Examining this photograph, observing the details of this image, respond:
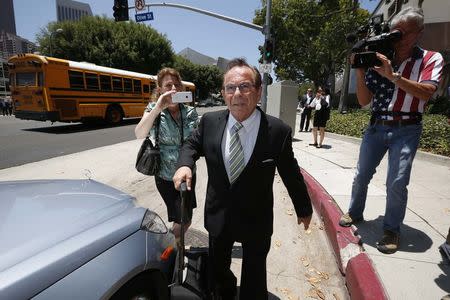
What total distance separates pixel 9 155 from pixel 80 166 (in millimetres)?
2628

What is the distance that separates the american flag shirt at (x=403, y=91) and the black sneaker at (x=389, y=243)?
1.09 m

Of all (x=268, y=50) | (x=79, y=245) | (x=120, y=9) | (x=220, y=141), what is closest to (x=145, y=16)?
(x=120, y=9)

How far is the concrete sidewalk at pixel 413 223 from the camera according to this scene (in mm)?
2445

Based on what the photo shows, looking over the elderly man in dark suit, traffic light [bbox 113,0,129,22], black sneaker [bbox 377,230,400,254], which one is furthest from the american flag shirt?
traffic light [bbox 113,0,129,22]

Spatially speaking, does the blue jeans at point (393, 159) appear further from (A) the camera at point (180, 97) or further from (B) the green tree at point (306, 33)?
(B) the green tree at point (306, 33)

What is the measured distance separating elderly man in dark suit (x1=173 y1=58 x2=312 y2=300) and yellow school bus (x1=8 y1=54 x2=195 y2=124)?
9511mm

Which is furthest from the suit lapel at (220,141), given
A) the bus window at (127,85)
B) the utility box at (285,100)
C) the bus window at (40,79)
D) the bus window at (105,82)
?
the bus window at (127,85)

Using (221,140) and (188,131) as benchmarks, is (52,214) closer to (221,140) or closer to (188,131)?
(221,140)

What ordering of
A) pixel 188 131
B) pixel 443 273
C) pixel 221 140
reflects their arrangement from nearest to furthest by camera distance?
pixel 221 140
pixel 443 273
pixel 188 131

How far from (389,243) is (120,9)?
1443 centimetres

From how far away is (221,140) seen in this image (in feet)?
6.43

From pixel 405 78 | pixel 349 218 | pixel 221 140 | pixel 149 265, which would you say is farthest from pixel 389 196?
pixel 149 265

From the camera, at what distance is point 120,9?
45.3 ft

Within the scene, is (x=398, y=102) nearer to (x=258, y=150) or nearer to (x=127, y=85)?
(x=258, y=150)
